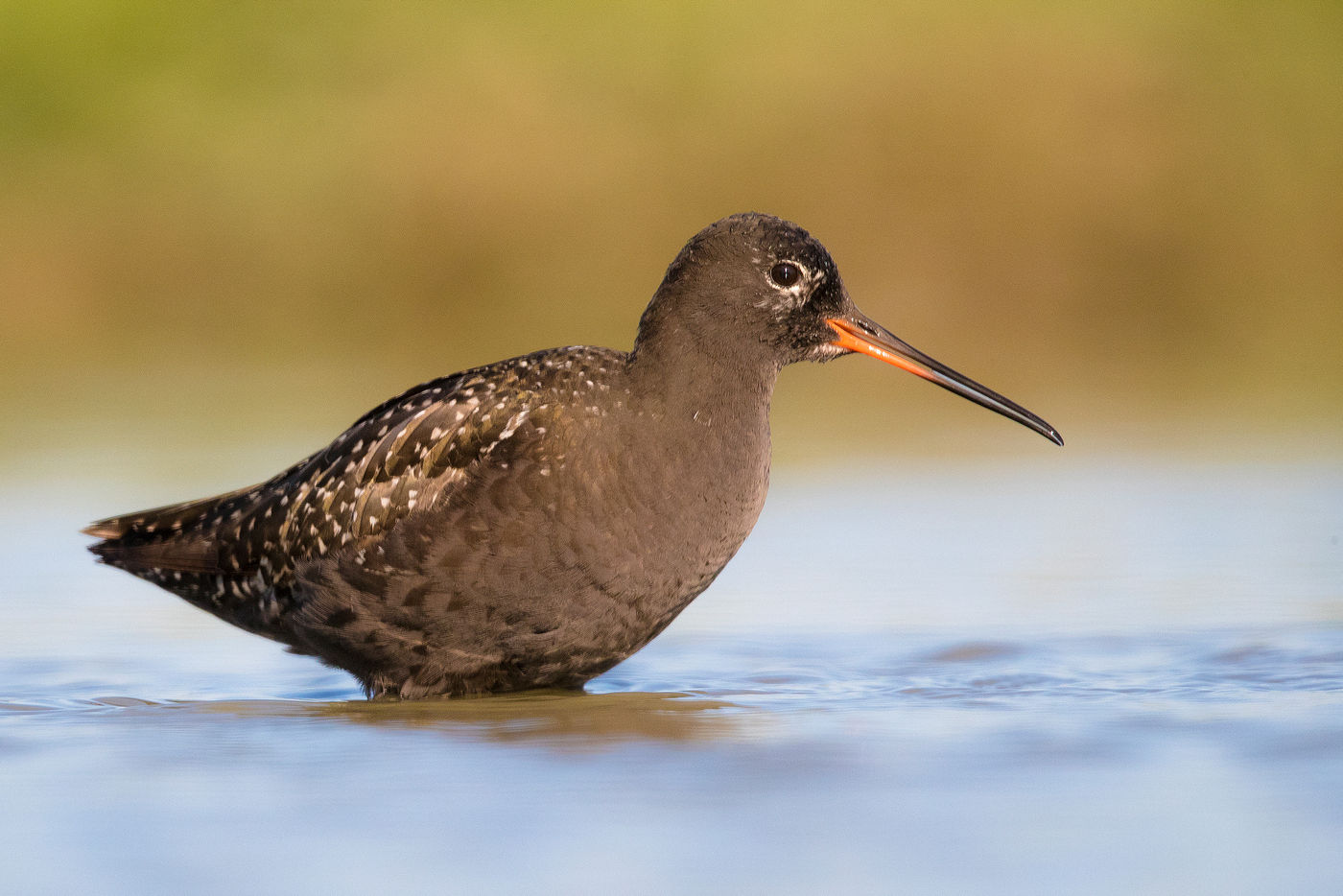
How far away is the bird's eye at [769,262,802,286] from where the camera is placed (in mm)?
7227

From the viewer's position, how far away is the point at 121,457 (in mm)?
11781

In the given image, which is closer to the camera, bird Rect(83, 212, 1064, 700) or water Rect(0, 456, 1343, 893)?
water Rect(0, 456, 1343, 893)

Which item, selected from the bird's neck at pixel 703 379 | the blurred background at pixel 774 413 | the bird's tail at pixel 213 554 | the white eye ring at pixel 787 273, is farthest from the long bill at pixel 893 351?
the bird's tail at pixel 213 554

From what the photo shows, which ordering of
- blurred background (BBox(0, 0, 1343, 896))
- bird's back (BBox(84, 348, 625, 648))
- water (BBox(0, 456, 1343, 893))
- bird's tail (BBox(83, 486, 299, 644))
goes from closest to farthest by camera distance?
water (BBox(0, 456, 1343, 893))
blurred background (BBox(0, 0, 1343, 896))
bird's back (BBox(84, 348, 625, 648))
bird's tail (BBox(83, 486, 299, 644))

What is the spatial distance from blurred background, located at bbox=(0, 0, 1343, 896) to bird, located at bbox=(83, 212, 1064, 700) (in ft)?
0.97

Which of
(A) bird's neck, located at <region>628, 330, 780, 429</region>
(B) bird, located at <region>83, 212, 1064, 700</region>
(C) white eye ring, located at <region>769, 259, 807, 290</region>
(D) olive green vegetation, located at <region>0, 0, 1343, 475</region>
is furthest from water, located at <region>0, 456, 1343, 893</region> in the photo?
(D) olive green vegetation, located at <region>0, 0, 1343, 475</region>

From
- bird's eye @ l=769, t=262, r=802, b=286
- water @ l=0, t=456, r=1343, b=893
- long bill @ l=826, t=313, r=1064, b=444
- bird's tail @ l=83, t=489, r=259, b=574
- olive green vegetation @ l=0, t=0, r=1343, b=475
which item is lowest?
water @ l=0, t=456, r=1343, b=893

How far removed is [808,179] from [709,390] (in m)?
11.0

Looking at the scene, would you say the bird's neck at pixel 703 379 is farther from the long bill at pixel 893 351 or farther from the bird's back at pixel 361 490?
the long bill at pixel 893 351

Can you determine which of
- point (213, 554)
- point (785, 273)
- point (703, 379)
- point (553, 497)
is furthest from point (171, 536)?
point (785, 273)

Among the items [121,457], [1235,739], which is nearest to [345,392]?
[121,457]

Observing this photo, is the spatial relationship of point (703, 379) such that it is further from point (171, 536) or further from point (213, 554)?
point (171, 536)

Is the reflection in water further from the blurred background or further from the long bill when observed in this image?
the long bill

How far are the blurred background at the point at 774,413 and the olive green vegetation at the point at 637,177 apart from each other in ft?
0.17
